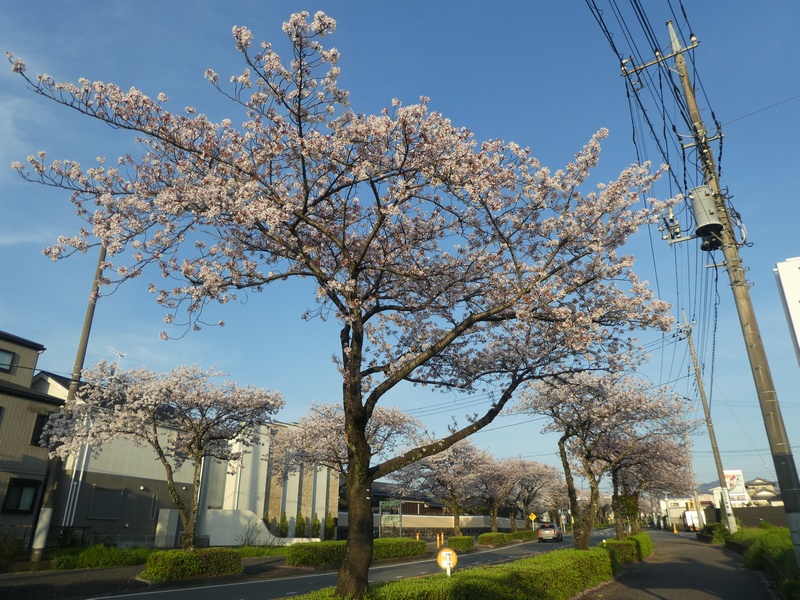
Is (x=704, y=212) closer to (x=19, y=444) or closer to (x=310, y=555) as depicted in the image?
(x=310, y=555)

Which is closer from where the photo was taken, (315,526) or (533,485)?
(315,526)

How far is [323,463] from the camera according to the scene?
113 feet

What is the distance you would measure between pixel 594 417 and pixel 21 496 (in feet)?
91.2

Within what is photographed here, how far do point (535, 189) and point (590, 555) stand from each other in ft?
41.0

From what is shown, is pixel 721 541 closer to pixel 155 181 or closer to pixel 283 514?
pixel 283 514

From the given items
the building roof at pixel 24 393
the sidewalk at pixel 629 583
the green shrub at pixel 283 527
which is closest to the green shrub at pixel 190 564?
the sidewalk at pixel 629 583

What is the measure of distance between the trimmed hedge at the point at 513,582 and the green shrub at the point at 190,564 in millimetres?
12778

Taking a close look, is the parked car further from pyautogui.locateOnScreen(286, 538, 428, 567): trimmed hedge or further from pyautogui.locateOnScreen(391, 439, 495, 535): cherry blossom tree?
pyautogui.locateOnScreen(286, 538, 428, 567): trimmed hedge

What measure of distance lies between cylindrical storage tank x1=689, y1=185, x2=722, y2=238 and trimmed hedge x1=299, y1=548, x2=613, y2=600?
7738mm

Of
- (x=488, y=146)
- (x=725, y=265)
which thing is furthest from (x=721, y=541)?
(x=488, y=146)

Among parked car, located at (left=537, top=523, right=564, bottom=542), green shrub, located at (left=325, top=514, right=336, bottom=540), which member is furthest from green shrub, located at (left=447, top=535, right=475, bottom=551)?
parked car, located at (left=537, top=523, right=564, bottom=542)

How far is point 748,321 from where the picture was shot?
29.6 ft

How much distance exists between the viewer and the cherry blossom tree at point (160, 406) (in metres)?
22.5

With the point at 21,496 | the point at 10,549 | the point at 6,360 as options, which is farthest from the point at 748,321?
the point at 6,360
